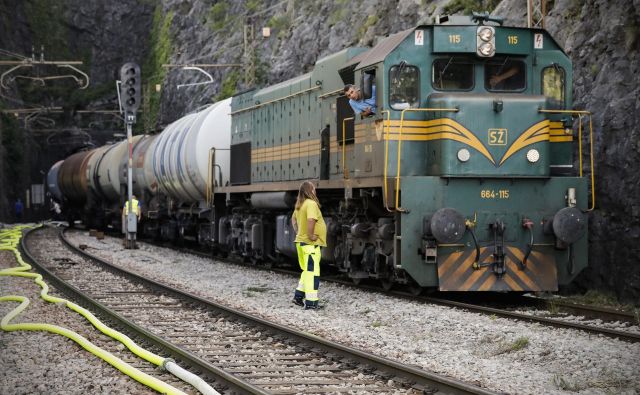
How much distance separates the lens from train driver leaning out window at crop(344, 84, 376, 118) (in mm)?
12117

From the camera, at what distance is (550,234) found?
38.5ft

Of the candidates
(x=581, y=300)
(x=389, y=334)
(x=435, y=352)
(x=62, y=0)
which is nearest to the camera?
(x=435, y=352)

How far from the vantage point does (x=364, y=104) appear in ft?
40.4

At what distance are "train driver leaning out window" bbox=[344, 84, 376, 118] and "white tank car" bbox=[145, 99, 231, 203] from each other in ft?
27.6

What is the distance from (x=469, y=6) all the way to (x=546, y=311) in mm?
11774

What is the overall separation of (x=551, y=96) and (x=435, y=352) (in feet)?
17.0

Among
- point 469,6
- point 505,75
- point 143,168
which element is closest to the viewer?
point 505,75

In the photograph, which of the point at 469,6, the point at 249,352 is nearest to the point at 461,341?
the point at 249,352

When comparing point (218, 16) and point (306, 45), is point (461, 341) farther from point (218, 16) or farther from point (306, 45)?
point (218, 16)

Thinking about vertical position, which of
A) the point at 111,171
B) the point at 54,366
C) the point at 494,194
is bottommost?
the point at 54,366

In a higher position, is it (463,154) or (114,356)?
(463,154)

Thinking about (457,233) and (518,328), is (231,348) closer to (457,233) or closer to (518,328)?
(518,328)

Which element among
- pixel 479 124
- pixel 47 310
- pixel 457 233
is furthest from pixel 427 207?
pixel 47 310

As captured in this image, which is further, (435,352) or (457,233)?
(457,233)
